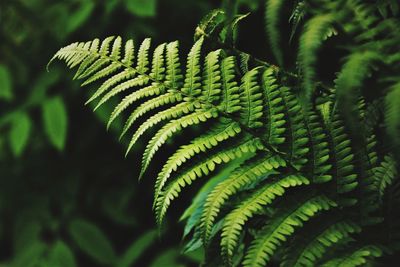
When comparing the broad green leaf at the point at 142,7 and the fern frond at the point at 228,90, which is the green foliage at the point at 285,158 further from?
the broad green leaf at the point at 142,7

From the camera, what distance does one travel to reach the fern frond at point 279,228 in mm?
930

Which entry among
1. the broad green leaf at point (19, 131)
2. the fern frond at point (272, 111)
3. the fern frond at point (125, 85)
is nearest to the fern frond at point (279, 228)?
the fern frond at point (272, 111)

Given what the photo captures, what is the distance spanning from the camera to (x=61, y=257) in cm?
258

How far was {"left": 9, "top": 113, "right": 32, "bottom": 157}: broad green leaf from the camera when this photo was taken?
238cm

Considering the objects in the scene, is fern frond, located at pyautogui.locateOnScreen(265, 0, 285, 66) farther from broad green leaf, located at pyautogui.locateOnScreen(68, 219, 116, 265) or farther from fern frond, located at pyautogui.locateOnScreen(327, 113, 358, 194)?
broad green leaf, located at pyautogui.locateOnScreen(68, 219, 116, 265)

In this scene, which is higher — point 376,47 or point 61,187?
point 376,47

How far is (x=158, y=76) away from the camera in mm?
1129

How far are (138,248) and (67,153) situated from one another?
813 millimetres

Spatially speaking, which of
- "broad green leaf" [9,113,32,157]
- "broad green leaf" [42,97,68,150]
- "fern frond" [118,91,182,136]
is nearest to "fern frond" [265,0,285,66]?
"fern frond" [118,91,182,136]

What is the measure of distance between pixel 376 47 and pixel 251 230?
53 centimetres

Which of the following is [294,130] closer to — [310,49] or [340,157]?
[340,157]

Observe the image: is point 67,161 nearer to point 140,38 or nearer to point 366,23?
point 140,38

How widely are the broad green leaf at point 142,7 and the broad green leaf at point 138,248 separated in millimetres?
1125

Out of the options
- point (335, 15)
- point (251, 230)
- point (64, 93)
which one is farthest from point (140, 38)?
point (335, 15)
